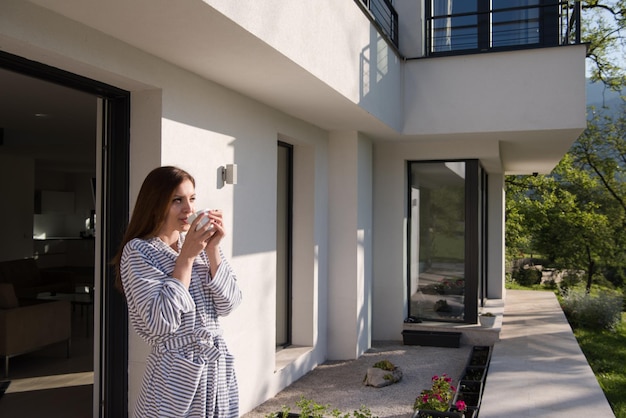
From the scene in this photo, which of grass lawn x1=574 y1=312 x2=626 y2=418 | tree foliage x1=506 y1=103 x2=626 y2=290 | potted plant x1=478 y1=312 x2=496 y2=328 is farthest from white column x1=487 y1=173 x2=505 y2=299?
tree foliage x1=506 y1=103 x2=626 y2=290

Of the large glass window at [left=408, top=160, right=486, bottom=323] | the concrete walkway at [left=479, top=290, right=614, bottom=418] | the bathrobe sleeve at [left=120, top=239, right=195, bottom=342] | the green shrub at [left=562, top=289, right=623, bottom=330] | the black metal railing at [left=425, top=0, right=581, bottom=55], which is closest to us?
the bathrobe sleeve at [left=120, top=239, right=195, bottom=342]

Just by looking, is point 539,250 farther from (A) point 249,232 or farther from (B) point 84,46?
(B) point 84,46

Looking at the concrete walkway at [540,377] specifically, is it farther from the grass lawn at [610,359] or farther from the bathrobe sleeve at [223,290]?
the bathrobe sleeve at [223,290]

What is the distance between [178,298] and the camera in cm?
188

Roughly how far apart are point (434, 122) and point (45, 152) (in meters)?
6.52

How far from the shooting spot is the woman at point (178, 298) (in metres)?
1.90

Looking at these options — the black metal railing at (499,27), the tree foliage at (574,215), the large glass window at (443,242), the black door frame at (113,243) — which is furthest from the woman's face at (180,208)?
the tree foliage at (574,215)

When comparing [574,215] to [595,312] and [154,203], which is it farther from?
[154,203]

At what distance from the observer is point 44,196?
43.3 ft

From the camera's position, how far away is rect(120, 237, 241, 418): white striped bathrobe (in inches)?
73.9

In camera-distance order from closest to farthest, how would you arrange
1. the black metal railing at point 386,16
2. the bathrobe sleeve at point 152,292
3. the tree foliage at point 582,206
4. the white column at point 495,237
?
the bathrobe sleeve at point 152,292 → the black metal railing at point 386,16 → the white column at point 495,237 → the tree foliage at point 582,206

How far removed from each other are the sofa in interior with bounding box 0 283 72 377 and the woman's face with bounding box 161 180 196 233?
400 cm

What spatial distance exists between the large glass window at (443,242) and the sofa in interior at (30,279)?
17.2ft

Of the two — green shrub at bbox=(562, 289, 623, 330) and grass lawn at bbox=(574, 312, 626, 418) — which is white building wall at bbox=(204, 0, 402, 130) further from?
green shrub at bbox=(562, 289, 623, 330)
